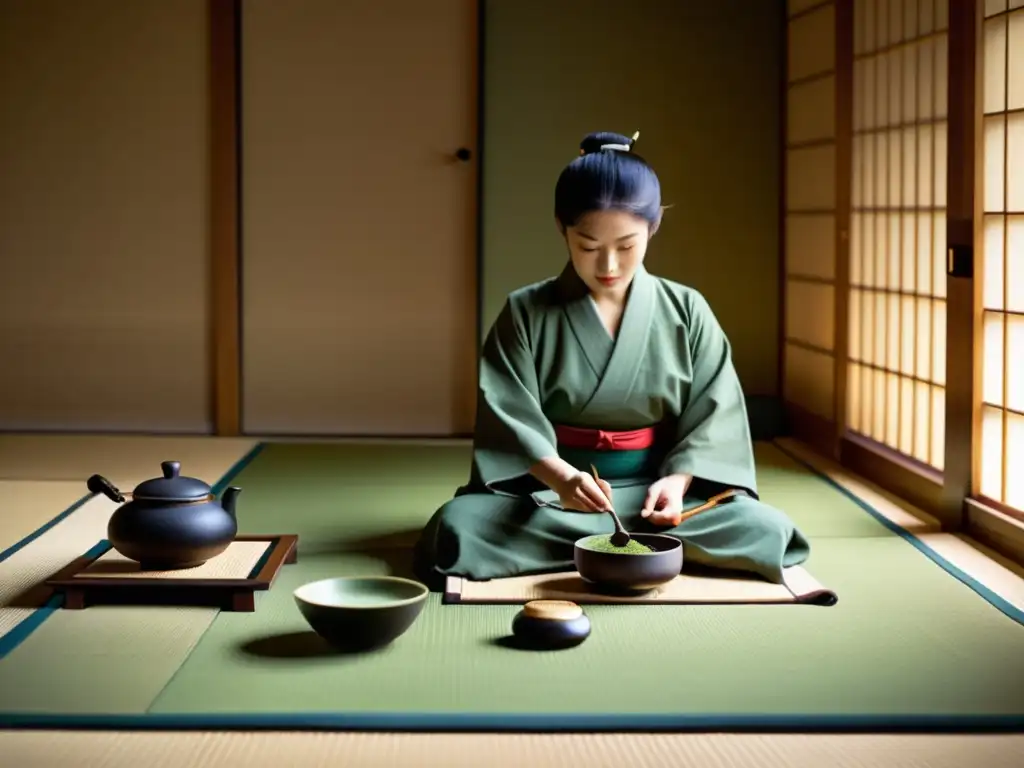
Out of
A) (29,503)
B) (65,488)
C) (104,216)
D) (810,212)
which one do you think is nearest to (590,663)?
(29,503)

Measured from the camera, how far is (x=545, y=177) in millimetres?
6285

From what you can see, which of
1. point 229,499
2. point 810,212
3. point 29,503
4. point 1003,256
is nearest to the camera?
point 229,499

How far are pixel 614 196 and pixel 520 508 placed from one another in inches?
32.2

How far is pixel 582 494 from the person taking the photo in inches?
136

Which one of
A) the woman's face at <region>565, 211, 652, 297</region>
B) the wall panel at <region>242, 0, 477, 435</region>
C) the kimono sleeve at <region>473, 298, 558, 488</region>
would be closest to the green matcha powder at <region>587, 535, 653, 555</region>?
the kimono sleeve at <region>473, 298, 558, 488</region>

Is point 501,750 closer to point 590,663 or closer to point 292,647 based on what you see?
point 590,663

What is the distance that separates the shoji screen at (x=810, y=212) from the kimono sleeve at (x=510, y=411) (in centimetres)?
224

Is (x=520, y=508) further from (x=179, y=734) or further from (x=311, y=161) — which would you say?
(x=311, y=161)

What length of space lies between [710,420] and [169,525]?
1.40 metres

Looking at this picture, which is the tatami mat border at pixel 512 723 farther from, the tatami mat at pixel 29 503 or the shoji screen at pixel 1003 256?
the shoji screen at pixel 1003 256

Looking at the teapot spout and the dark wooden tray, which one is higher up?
the teapot spout

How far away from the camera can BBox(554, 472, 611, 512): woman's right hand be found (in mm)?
3445

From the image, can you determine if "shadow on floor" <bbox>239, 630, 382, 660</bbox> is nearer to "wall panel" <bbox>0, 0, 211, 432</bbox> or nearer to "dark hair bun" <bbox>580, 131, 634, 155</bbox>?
"dark hair bun" <bbox>580, 131, 634, 155</bbox>

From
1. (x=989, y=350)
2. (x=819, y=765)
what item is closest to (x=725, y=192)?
(x=989, y=350)
